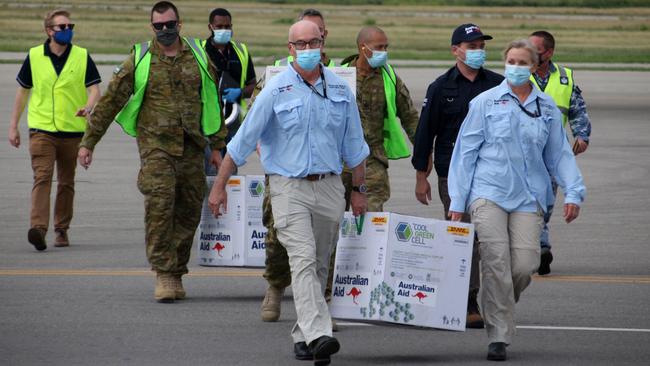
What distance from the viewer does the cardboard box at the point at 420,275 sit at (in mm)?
8070

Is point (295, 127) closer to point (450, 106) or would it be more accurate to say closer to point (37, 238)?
point (450, 106)

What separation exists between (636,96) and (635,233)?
17.4m

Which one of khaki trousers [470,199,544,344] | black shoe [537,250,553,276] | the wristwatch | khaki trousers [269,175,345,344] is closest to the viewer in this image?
khaki trousers [269,175,345,344]

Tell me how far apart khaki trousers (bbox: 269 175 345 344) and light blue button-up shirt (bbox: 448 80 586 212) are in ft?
2.45

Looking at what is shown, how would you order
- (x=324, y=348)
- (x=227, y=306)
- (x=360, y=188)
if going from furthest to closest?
(x=227, y=306), (x=360, y=188), (x=324, y=348)

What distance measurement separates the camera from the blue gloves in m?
12.5

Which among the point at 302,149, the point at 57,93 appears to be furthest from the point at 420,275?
the point at 57,93

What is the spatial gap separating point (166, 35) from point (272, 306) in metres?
2.14

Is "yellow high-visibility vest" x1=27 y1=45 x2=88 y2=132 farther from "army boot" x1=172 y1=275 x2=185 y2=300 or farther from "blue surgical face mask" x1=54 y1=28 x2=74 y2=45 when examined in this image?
"army boot" x1=172 y1=275 x2=185 y2=300

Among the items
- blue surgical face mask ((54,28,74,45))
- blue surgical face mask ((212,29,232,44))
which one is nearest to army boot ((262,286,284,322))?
blue surgical face mask ((212,29,232,44))

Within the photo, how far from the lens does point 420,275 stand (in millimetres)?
8086

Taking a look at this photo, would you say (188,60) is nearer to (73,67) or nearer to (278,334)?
(278,334)

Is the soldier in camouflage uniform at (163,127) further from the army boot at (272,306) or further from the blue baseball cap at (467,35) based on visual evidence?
the blue baseball cap at (467,35)

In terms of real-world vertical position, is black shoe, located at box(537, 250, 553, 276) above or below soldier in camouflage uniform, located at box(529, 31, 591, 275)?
below
